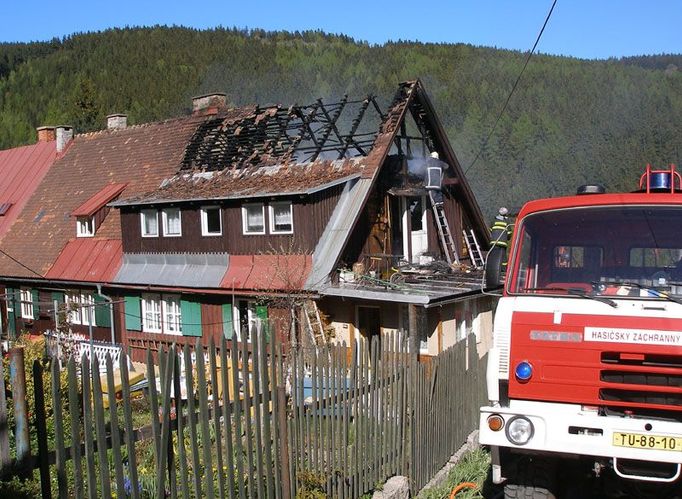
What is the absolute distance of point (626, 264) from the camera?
6543 millimetres

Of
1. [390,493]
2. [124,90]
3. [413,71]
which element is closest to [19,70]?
[124,90]

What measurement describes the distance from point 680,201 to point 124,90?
80478 millimetres

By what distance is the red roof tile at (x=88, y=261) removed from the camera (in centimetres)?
2264

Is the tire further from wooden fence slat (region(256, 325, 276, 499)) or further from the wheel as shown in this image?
wooden fence slat (region(256, 325, 276, 499))

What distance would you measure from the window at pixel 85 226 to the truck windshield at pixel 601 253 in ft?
66.2

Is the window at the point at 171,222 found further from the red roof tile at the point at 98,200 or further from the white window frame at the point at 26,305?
the white window frame at the point at 26,305

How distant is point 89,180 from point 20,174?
539 centimetres

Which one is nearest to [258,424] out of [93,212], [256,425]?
[256,425]

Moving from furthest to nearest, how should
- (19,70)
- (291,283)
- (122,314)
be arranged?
(19,70) → (122,314) → (291,283)

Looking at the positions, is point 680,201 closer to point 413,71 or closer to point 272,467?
point 272,467

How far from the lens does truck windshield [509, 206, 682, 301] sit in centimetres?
633

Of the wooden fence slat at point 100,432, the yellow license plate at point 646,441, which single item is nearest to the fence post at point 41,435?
the wooden fence slat at point 100,432

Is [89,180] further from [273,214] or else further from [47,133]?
[273,214]

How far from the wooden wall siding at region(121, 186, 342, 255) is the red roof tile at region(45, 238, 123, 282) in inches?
31.9
